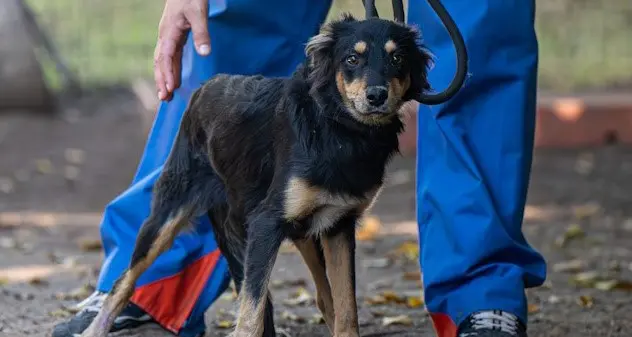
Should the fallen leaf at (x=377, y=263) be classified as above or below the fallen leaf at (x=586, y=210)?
above

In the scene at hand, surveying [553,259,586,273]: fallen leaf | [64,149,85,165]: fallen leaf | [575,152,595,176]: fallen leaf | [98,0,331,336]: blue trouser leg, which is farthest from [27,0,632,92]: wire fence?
[98,0,331,336]: blue trouser leg

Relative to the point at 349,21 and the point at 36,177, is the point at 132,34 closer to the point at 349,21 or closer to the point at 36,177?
the point at 36,177

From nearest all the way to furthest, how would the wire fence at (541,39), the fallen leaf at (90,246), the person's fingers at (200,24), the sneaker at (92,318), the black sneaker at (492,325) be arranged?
the black sneaker at (492,325), the person's fingers at (200,24), the sneaker at (92,318), the fallen leaf at (90,246), the wire fence at (541,39)

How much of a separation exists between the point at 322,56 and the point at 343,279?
0.74 meters

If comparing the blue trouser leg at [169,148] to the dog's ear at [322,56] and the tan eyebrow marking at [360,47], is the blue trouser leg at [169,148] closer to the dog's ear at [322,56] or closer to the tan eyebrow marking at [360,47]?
the dog's ear at [322,56]

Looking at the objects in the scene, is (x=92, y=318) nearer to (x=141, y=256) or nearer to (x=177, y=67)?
(x=141, y=256)

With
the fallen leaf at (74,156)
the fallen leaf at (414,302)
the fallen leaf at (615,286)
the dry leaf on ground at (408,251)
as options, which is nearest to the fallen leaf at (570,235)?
the dry leaf on ground at (408,251)

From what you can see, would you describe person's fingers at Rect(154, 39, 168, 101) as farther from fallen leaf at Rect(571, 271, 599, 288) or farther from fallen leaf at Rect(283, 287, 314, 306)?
fallen leaf at Rect(571, 271, 599, 288)

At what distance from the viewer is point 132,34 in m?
13.1

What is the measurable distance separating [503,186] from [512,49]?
1.45ft

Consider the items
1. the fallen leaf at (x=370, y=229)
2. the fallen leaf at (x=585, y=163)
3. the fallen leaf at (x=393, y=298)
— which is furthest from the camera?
the fallen leaf at (x=585, y=163)

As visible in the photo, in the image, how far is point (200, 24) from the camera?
12.6 feet

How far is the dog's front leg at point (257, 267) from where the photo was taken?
3508 mm

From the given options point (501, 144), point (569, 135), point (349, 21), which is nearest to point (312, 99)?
point (349, 21)
